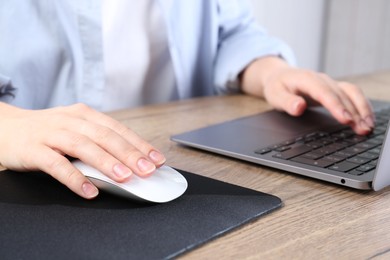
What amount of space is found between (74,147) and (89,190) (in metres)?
0.05

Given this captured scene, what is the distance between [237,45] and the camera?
1055mm

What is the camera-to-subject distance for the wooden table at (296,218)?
1.24 ft

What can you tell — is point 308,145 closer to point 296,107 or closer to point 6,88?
point 296,107

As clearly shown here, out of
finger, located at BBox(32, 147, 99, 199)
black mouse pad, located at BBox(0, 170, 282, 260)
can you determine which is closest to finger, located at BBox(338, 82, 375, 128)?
black mouse pad, located at BBox(0, 170, 282, 260)

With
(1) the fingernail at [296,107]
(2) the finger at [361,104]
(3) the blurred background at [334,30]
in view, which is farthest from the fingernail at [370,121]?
(3) the blurred background at [334,30]

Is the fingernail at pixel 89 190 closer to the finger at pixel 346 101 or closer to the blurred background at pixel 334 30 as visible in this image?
the finger at pixel 346 101

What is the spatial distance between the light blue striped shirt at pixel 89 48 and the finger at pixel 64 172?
1.09ft

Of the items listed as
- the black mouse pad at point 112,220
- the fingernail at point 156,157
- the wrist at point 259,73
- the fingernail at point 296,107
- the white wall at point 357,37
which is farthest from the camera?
the white wall at point 357,37

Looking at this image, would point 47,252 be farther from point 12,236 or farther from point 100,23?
→ point 100,23

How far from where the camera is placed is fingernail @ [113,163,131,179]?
1.45ft

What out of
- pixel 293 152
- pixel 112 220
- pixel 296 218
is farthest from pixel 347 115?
pixel 112 220

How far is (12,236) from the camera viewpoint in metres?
0.38

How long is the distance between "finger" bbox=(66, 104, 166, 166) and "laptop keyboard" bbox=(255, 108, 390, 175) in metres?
0.14

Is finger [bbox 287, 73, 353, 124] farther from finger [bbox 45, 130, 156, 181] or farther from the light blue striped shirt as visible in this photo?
finger [bbox 45, 130, 156, 181]
